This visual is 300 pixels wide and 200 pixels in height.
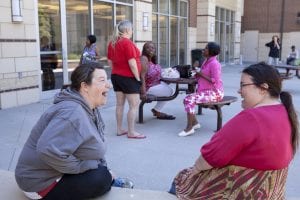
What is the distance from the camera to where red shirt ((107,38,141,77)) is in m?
5.12

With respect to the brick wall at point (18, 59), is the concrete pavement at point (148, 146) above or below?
below

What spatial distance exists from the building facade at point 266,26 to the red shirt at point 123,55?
22485 mm

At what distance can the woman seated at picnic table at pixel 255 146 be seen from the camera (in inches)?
75.7

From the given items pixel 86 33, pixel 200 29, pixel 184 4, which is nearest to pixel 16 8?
pixel 86 33

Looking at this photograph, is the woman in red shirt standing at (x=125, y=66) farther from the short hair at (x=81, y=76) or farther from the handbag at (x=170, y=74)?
the short hair at (x=81, y=76)

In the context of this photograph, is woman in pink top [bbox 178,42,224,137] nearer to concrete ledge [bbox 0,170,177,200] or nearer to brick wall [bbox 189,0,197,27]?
concrete ledge [bbox 0,170,177,200]

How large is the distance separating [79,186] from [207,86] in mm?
3594

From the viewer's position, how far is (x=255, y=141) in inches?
75.4

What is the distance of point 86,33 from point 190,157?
6.65 m

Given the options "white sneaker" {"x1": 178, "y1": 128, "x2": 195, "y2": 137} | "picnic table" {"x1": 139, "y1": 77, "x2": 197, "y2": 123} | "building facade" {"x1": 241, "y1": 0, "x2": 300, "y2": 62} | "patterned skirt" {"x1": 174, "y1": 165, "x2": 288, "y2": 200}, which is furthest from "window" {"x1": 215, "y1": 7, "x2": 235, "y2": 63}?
"patterned skirt" {"x1": 174, "y1": 165, "x2": 288, "y2": 200}

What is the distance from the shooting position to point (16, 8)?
7.28m

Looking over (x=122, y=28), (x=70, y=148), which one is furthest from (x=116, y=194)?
(x=122, y=28)

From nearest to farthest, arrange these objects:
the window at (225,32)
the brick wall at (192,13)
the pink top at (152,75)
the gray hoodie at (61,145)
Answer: the gray hoodie at (61,145) → the pink top at (152,75) → the brick wall at (192,13) → the window at (225,32)

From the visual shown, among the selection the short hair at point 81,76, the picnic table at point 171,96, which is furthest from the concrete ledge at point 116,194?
the picnic table at point 171,96
